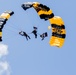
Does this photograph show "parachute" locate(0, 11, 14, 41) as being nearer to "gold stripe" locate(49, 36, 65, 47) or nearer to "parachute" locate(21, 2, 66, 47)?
"parachute" locate(21, 2, 66, 47)

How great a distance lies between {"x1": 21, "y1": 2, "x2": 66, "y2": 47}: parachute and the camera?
182ft

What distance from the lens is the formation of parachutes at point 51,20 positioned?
182ft

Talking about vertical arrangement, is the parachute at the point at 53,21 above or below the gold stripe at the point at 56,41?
above

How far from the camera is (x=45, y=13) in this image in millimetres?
56094

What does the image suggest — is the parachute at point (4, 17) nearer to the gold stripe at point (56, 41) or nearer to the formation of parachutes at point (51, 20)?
the formation of parachutes at point (51, 20)

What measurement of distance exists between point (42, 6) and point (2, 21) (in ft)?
14.8

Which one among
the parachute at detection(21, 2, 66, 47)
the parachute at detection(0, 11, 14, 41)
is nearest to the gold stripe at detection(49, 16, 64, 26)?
the parachute at detection(21, 2, 66, 47)

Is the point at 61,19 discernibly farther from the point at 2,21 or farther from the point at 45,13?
the point at 2,21

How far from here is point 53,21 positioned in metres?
56.6

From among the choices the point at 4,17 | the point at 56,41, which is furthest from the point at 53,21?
the point at 4,17

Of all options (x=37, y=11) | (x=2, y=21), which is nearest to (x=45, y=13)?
(x=37, y=11)

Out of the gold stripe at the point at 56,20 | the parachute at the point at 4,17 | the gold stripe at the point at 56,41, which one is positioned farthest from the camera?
the gold stripe at the point at 56,20

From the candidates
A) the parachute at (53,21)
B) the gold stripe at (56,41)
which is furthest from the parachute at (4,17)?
the gold stripe at (56,41)

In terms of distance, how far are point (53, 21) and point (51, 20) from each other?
25 centimetres
